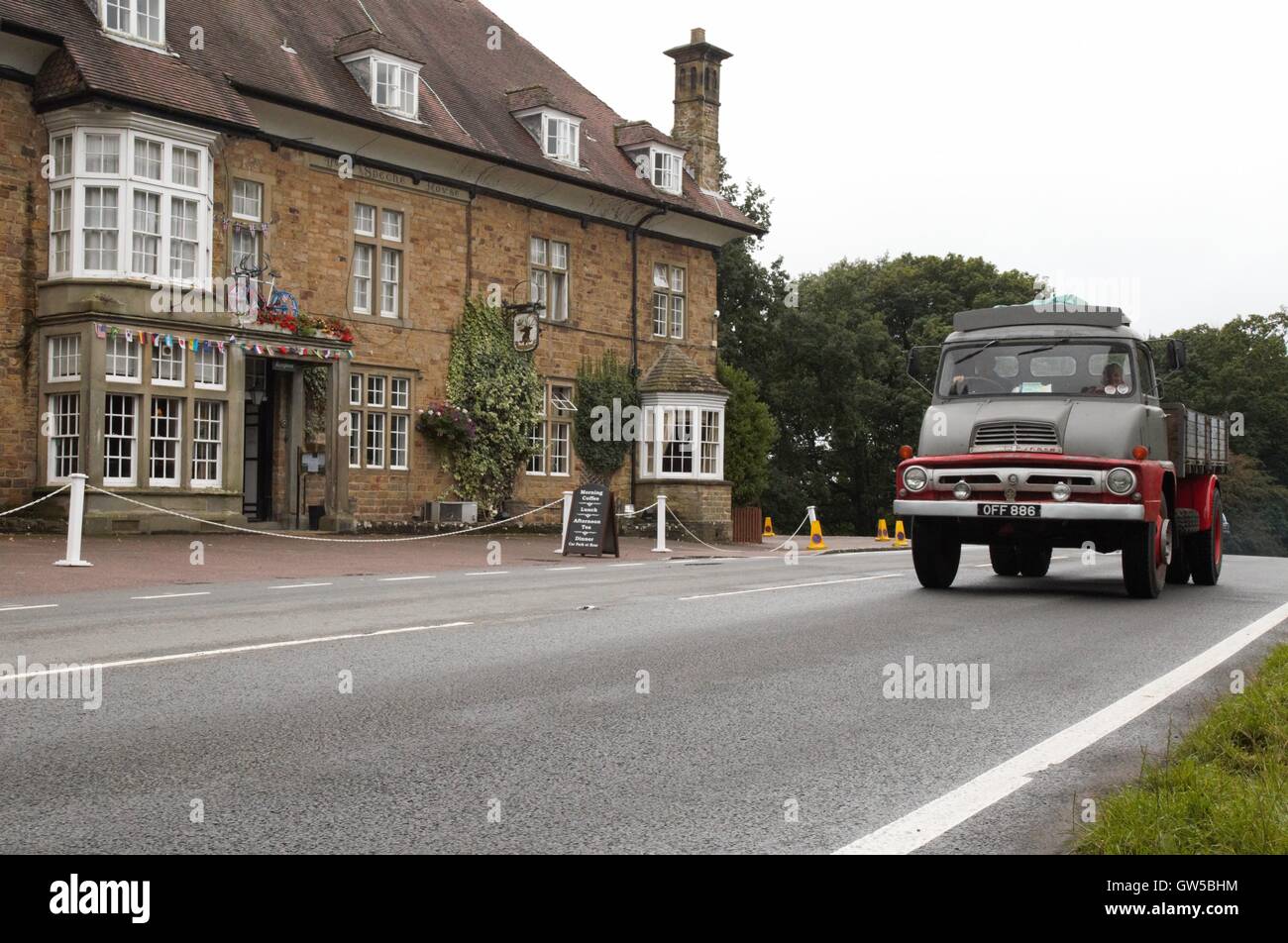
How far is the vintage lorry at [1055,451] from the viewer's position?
1336 centimetres

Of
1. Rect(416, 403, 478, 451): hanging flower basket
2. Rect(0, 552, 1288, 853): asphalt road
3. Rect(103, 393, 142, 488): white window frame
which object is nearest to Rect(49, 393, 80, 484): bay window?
Rect(103, 393, 142, 488): white window frame

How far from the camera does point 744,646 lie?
964 cm

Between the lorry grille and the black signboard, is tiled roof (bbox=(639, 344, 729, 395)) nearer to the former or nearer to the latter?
the black signboard

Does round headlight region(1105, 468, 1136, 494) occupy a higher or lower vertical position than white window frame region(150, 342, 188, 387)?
lower

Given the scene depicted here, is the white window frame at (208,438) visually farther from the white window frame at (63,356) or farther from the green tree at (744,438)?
the green tree at (744,438)

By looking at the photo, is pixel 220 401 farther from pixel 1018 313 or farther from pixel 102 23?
pixel 1018 313

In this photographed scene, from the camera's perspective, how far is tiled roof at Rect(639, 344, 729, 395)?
3475cm

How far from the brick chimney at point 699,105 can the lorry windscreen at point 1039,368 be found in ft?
81.7

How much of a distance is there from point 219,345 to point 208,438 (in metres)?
1.65

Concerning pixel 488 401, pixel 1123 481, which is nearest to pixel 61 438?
pixel 488 401

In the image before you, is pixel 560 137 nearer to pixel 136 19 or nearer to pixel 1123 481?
pixel 136 19

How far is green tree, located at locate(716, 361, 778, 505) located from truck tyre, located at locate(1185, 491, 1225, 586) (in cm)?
2280
